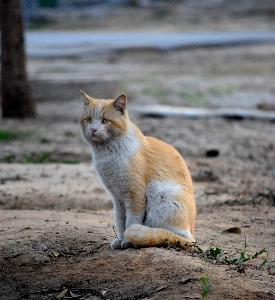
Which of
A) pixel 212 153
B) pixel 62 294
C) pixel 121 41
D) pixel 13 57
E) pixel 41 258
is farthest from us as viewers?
pixel 121 41

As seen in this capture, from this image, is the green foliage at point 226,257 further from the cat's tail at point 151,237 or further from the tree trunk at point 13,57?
the tree trunk at point 13,57

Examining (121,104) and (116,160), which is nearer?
(116,160)

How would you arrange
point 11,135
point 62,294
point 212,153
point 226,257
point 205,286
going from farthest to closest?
point 11,135 < point 212,153 < point 226,257 < point 62,294 < point 205,286

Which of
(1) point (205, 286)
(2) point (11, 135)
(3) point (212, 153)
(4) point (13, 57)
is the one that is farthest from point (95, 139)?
(4) point (13, 57)

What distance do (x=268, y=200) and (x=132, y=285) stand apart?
3332mm

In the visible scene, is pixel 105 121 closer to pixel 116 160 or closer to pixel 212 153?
pixel 116 160

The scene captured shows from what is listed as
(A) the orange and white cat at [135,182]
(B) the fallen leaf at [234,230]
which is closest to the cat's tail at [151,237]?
(A) the orange and white cat at [135,182]

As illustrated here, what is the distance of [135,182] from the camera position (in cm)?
469

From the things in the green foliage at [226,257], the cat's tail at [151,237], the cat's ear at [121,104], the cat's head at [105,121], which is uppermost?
the cat's ear at [121,104]

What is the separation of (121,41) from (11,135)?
10.9 meters

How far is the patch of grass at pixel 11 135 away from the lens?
9875mm

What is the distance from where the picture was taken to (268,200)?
7203 millimetres

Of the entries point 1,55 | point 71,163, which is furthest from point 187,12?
point 71,163

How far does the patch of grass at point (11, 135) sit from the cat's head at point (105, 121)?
Result: 204 inches
